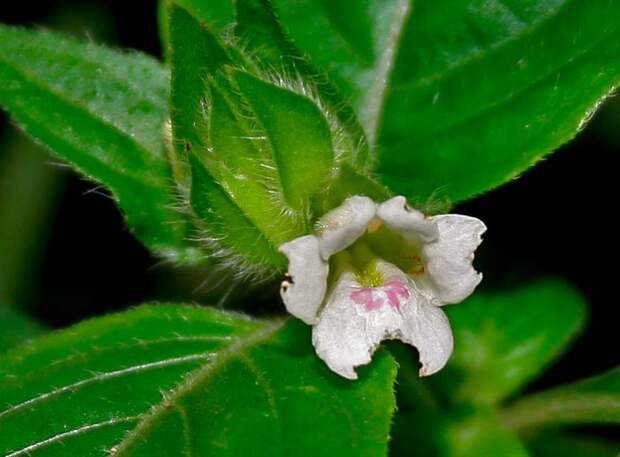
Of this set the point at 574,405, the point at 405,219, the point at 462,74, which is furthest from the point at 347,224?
the point at 574,405

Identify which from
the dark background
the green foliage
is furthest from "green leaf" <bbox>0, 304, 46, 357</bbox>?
the dark background

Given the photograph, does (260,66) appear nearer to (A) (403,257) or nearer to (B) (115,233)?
(A) (403,257)

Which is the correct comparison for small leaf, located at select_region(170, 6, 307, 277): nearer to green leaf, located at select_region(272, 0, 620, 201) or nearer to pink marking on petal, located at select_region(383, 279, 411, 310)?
pink marking on petal, located at select_region(383, 279, 411, 310)

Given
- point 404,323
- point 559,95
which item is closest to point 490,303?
point 559,95

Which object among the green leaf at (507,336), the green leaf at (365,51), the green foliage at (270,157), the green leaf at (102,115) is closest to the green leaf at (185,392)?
the green foliage at (270,157)

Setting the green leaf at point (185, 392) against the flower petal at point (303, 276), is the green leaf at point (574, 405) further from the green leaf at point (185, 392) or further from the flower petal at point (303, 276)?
the flower petal at point (303, 276)

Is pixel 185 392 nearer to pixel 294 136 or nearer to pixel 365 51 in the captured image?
pixel 294 136
